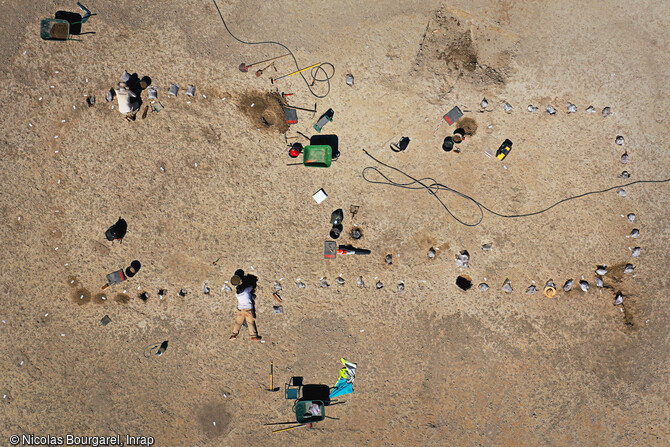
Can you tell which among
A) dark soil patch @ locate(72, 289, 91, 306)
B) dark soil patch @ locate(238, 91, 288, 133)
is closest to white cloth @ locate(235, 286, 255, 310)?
dark soil patch @ locate(72, 289, 91, 306)

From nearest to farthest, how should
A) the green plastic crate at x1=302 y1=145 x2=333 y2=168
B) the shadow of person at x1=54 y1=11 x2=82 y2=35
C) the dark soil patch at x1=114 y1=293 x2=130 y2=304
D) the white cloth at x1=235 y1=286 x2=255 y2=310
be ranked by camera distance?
the green plastic crate at x1=302 y1=145 x2=333 y2=168 < the white cloth at x1=235 y1=286 x2=255 y2=310 < the shadow of person at x1=54 y1=11 x2=82 y2=35 < the dark soil patch at x1=114 y1=293 x2=130 y2=304

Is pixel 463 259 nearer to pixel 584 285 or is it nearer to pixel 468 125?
pixel 584 285

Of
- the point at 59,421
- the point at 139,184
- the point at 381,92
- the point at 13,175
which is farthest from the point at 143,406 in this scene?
the point at 381,92

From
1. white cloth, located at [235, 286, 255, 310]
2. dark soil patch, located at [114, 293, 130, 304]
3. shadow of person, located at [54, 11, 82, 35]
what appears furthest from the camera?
dark soil patch, located at [114, 293, 130, 304]

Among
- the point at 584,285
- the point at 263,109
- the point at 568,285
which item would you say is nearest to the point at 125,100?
the point at 263,109

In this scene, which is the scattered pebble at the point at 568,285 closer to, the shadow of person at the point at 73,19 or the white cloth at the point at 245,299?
the white cloth at the point at 245,299

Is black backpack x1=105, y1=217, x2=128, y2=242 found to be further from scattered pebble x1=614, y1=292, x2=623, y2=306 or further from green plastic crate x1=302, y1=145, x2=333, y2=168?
scattered pebble x1=614, y1=292, x2=623, y2=306
